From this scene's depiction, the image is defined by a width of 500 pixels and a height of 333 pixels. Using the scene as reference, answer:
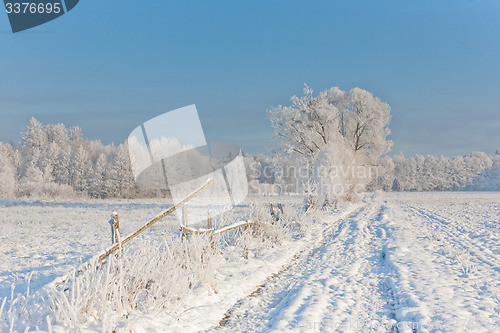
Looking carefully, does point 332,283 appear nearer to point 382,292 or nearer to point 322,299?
point 382,292

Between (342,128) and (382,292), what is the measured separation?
25892 millimetres

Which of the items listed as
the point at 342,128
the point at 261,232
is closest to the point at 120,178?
the point at 342,128

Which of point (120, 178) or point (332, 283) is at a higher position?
point (120, 178)

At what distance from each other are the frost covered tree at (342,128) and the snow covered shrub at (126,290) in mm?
21711

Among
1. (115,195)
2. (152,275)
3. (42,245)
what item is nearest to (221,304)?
(152,275)

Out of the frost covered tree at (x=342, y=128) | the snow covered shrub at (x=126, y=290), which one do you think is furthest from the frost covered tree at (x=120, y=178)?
the snow covered shrub at (x=126, y=290)

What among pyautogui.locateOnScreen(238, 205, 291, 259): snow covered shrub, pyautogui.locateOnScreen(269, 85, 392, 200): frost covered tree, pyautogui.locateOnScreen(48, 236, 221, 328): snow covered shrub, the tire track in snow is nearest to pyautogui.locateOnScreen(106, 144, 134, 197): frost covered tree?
pyautogui.locateOnScreen(269, 85, 392, 200): frost covered tree

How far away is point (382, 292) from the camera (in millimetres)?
5465

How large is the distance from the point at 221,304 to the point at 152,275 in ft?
3.79

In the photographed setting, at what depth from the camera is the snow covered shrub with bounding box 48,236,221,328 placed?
3.73m

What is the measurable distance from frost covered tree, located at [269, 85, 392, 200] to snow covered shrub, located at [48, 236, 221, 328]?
21711 millimetres

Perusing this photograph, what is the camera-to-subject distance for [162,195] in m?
44.4

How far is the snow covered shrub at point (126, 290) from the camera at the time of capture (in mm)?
3729

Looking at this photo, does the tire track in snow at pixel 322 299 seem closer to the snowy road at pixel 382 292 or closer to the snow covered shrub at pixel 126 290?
the snowy road at pixel 382 292
